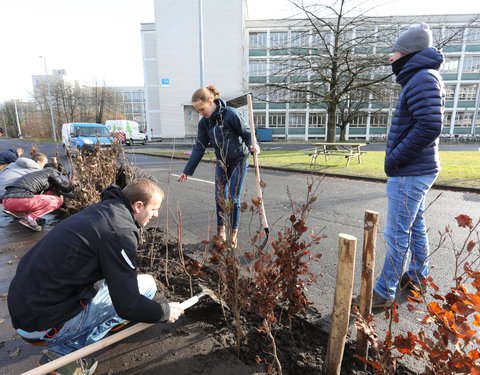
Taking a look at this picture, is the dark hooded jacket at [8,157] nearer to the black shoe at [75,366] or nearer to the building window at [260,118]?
the black shoe at [75,366]

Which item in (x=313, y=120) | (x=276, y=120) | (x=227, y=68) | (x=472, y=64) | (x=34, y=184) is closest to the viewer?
(x=34, y=184)

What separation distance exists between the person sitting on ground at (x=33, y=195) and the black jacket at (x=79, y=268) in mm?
3570

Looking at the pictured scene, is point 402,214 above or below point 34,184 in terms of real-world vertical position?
above

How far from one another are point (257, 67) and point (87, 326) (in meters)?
41.4

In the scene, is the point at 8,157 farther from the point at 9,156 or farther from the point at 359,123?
the point at 359,123

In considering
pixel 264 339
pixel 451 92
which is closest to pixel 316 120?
pixel 451 92

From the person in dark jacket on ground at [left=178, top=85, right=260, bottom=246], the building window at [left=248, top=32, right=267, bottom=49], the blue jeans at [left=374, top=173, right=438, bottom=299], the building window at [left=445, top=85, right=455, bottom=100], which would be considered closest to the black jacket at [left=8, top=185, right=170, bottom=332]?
the person in dark jacket on ground at [left=178, top=85, right=260, bottom=246]

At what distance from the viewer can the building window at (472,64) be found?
35.9 meters

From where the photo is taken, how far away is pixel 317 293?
272 centimetres

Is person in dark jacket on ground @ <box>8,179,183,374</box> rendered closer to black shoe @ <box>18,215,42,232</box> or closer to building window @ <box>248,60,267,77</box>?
black shoe @ <box>18,215,42,232</box>

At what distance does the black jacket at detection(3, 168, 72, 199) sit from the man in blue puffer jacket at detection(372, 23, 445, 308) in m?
4.91

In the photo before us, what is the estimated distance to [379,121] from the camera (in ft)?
123

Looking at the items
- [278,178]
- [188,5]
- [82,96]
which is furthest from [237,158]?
[82,96]

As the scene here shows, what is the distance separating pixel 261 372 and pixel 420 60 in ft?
8.08
